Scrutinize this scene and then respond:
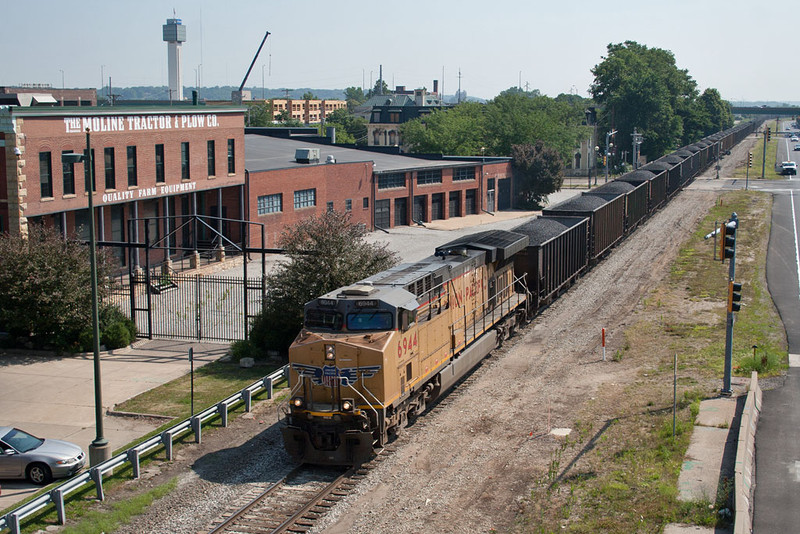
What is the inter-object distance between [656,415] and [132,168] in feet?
109

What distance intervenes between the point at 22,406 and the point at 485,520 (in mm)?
16531

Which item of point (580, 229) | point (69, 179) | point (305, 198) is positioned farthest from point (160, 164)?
point (580, 229)

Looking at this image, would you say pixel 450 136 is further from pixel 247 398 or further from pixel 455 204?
pixel 247 398

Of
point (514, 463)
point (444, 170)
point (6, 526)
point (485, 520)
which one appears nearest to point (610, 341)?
point (514, 463)

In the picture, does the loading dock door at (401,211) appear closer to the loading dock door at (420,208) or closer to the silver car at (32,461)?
the loading dock door at (420,208)

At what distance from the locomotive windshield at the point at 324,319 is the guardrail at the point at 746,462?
361 inches

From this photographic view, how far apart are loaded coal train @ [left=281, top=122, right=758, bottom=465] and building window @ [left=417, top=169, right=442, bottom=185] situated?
41220mm

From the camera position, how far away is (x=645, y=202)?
6159 centimetres

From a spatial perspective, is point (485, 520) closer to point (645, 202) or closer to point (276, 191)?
point (276, 191)

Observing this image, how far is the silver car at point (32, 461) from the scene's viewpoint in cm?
1994

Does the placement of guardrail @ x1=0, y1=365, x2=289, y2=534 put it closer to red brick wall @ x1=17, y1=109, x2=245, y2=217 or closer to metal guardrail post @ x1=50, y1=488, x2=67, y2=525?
metal guardrail post @ x1=50, y1=488, x2=67, y2=525

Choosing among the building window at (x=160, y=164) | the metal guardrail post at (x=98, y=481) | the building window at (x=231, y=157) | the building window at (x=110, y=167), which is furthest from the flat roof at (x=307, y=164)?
→ the metal guardrail post at (x=98, y=481)

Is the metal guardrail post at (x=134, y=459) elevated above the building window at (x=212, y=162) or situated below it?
below

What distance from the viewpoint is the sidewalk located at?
77.7 ft
